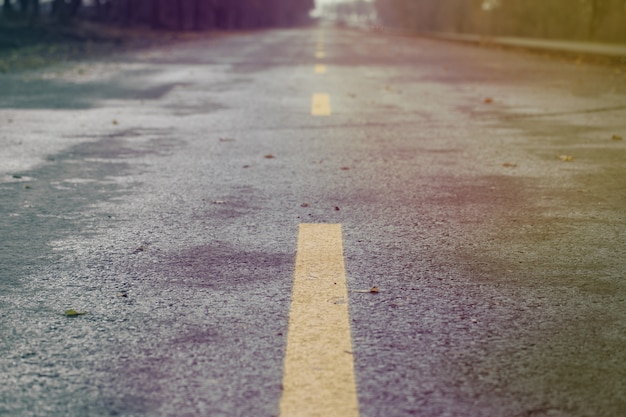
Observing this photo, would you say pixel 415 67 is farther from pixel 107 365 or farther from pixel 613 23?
pixel 107 365

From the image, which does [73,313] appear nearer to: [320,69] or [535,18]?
[320,69]

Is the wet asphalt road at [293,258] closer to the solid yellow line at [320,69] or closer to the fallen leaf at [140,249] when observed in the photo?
the fallen leaf at [140,249]

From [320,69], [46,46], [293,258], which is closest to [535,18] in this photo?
[46,46]

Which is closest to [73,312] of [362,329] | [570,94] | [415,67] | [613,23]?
[362,329]

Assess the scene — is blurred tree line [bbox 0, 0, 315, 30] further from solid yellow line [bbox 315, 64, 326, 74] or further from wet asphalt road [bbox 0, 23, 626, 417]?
wet asphalt road [bbox 0, 23, 626, 417]

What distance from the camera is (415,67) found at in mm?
18875

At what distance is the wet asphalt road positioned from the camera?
2545 millimetres

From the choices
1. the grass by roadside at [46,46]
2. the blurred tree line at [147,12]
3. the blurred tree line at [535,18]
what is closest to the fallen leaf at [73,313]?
the grass by roadside at [46,46]

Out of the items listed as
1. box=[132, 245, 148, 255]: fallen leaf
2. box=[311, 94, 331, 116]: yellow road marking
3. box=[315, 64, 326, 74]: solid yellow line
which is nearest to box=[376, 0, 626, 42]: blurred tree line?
box=[315, 64, 326, 74]: solid yellow line

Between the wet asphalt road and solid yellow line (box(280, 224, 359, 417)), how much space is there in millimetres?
48

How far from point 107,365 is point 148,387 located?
23 centimetres

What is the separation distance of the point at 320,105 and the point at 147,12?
54154 mm

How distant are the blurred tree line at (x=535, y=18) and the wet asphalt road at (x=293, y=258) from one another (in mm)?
23970

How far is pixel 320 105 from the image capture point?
422 inches
